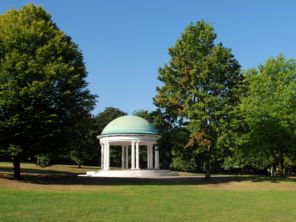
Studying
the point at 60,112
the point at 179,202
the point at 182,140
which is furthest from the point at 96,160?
the point at 179,202

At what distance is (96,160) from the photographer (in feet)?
300

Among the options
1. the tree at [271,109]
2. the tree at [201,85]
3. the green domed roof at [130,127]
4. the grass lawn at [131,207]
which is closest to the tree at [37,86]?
the grass lawn at [131,207]

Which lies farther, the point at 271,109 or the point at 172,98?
the point at 271,109

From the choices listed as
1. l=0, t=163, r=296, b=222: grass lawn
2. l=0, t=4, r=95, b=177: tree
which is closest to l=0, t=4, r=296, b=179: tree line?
l=0, t=4, r=95, b=177: tree

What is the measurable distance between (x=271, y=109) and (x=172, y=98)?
12.2m

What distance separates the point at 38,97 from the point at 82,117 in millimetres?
6375

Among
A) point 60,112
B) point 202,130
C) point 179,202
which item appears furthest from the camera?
point 202,130

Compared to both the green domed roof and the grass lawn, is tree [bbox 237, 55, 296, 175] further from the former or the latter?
the grass lawn

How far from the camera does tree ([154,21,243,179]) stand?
4238cm

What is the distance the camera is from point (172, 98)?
44.4 meters

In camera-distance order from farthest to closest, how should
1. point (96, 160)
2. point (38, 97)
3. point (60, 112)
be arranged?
point (96, 160) → point (60, 112) → point (38, 97)

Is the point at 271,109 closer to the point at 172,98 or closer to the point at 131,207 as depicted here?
the point at 172,98

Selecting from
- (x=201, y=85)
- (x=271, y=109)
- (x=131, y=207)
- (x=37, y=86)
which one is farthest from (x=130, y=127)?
(x=131, y=207)

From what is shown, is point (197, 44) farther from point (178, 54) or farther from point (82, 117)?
point (82, 117)
